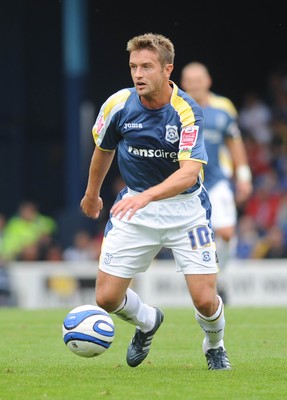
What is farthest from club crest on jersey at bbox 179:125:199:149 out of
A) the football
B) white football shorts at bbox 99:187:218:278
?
the football

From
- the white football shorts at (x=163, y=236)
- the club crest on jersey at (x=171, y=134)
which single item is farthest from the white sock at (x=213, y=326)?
the club crest on jersey at (x=171, y=134)

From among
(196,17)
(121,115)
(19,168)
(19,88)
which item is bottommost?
(19,168)

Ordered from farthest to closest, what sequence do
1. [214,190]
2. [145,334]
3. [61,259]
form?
[61,259] → [214,190] → [145,334]

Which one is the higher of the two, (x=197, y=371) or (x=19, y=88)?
(x=197, y=371)

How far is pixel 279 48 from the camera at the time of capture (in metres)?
24.2

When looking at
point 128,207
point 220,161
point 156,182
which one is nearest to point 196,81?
point 220,161

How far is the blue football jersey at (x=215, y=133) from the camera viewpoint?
38.9 feet

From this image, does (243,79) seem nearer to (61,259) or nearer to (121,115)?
(61,259)

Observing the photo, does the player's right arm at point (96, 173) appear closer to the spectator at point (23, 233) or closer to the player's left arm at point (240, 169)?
the player's left arm at point (240, 169)

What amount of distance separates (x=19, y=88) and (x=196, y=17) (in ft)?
13.7

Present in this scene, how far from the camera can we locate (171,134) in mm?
7289

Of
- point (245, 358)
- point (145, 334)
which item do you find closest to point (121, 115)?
point (145, 334)

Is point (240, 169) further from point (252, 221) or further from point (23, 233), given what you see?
point (23, 233)

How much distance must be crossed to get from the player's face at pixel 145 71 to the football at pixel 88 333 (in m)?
1.51
